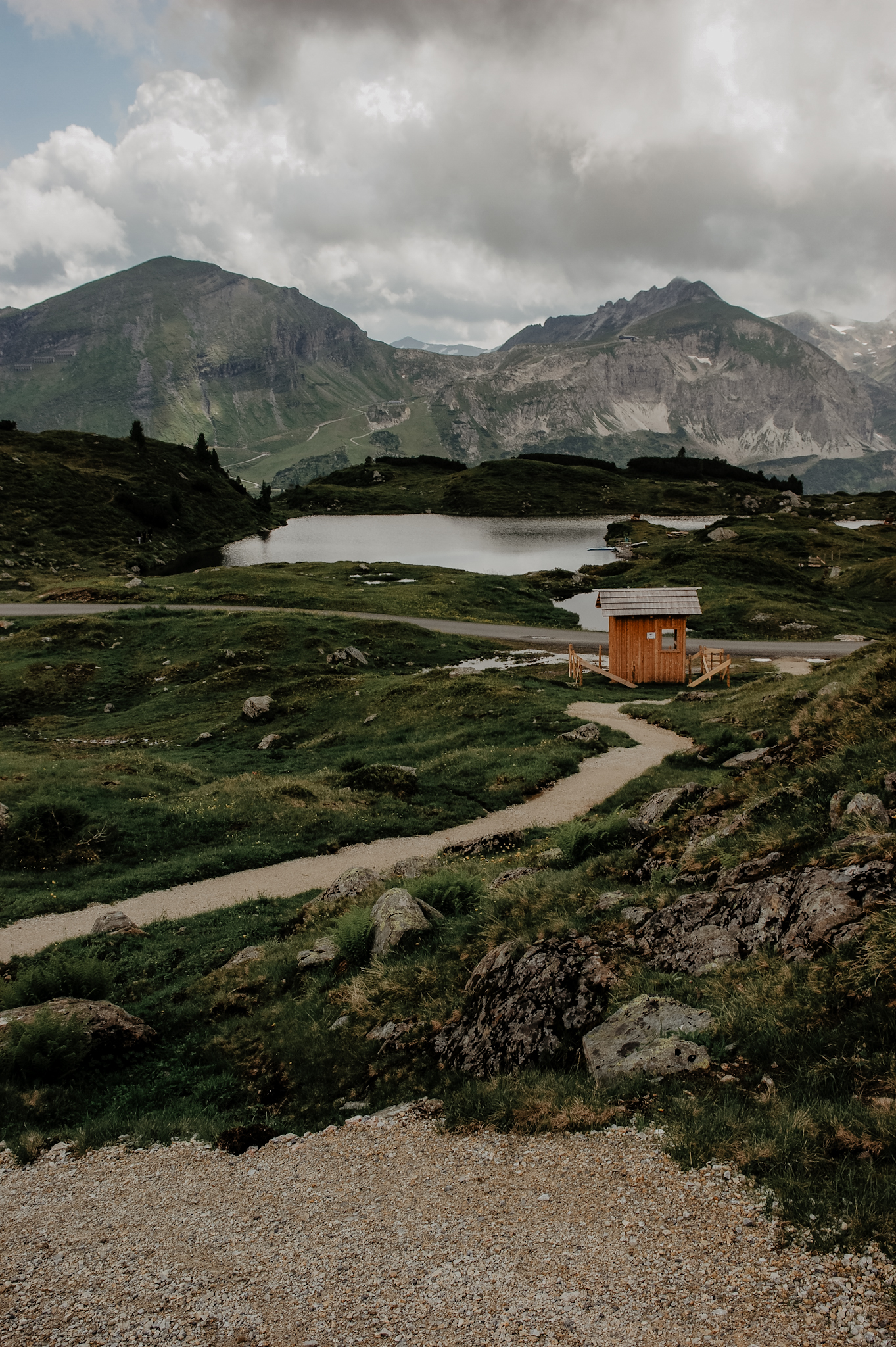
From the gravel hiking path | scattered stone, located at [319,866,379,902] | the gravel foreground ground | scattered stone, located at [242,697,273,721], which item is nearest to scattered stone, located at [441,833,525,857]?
the gravel hiking path

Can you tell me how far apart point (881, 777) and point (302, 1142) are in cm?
1071

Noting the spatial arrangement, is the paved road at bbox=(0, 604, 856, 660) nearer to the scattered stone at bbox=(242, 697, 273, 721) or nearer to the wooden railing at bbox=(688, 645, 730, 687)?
the wooden railing at bbox=(688, 645, 730, 687)

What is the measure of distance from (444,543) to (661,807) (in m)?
137

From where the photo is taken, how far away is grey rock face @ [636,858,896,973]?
29.9ft

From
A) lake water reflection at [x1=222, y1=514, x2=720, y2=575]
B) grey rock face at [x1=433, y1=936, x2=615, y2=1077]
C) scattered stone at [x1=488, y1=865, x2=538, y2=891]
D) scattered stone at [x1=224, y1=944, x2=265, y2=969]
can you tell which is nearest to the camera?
grey rock face at [x1=433, y1=936, x2=615, y2=1077]

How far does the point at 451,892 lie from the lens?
1577cm

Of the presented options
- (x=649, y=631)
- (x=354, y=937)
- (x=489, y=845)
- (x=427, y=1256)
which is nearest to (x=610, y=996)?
(x=427, y=1256)

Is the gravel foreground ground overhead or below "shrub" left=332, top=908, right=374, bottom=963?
overhead

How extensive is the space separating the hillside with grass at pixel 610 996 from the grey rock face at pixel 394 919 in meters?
0.20

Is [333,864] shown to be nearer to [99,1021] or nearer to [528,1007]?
[99,1021]

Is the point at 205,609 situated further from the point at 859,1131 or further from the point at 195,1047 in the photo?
the point at 859,1131

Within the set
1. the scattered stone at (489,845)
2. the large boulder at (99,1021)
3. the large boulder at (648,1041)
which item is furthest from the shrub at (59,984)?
the large boulder at (648,1041)

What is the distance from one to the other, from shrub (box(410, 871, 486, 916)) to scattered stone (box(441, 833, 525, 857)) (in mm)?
4742

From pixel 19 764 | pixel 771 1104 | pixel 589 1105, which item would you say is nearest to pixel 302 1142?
pixel 589 1105
